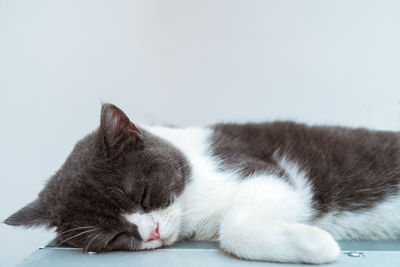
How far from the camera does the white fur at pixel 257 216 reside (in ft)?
3.53

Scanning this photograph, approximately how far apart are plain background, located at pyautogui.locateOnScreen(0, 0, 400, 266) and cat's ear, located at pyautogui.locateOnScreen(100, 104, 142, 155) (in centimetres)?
61

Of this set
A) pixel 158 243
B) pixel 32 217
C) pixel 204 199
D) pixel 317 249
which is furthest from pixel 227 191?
pixel 32 217

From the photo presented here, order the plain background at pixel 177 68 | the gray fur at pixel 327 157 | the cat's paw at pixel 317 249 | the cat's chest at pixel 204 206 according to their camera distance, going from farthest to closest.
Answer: the plain background at pixel 177 68 → the gray fur at pixel 327 157 → the cat's chest at pixel 204 206 → the cat's paw at pixel 317 249

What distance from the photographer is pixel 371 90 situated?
8.67 feet

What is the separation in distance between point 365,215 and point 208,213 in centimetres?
68

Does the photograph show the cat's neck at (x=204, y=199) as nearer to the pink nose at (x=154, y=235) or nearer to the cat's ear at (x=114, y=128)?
the pink nose at (x=154, y=235)

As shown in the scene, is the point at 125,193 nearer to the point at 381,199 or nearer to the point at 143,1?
the point at 381,199

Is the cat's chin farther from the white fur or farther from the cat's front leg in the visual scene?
the cat's front leg

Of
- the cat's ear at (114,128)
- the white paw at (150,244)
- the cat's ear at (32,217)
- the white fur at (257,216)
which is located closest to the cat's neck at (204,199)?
the white fur at (257,216)

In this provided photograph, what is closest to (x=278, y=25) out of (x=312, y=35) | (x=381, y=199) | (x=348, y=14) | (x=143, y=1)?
(x=312, y=35)

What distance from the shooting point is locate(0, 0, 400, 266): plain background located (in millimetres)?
1691

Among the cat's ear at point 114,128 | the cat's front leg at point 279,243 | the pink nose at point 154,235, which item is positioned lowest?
the pink nose at point 154,235

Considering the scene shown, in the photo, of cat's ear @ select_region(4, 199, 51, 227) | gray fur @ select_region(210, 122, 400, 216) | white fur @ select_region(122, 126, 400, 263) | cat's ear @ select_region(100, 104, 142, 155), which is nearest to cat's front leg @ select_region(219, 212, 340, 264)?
white fur @ select_region(122, 126, 400, 263)

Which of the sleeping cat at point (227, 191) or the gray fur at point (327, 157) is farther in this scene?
the gray fur at point (327, 157)
